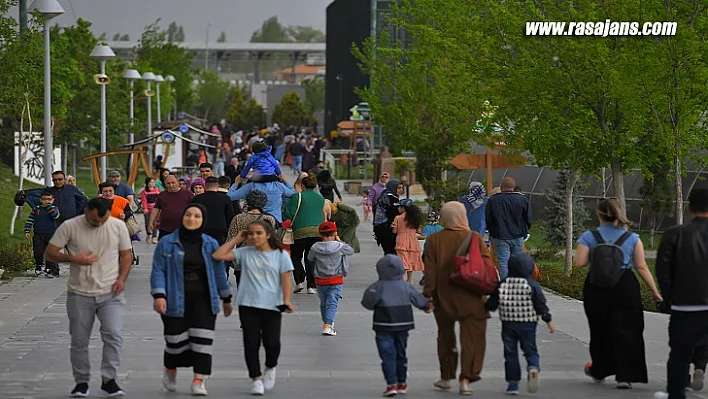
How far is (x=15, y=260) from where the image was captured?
68.2 feet

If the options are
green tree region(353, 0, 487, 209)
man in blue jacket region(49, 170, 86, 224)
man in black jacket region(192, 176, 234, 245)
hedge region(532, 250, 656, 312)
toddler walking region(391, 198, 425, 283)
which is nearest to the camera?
man in black jacket region(192, 176, 234, 245)

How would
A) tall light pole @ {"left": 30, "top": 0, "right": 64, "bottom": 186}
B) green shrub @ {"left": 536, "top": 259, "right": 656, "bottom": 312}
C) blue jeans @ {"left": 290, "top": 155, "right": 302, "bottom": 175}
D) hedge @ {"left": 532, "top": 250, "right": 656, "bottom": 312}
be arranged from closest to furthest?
hedge @ {"left": 532, "top": 250, "right": 656, "bottom": 312} < green shrub @ {"left": 536, "top": 259, "right": 656, "bottom": 312} < tall light pole @ {"left": 30, "top": 0, "right": 64, "bottom": 186} < blue jeans @ {"left": 290, "top": 155, "right": 302, "bottom": 175}

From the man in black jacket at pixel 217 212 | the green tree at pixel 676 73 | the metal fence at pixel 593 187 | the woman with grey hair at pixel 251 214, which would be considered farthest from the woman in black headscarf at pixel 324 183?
the metal fence at pixel 593 187

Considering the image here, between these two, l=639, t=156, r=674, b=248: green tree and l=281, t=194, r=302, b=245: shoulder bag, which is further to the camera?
l=639, t=156, r=674, b=248: green tree

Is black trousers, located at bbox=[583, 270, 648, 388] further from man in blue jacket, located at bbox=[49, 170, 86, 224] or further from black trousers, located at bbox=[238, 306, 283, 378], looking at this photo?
man in blue jacket, located at bbox=[49, 170, 86, 224]

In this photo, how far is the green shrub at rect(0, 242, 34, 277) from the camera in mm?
20578

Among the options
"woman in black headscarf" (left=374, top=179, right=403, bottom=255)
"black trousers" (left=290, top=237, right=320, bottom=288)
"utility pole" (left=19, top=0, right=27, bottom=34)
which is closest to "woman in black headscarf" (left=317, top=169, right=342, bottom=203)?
"woman in black headscarf" (left=374, top=179, right=403, bottom=255)

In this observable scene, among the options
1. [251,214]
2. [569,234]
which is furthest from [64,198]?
[569,234]

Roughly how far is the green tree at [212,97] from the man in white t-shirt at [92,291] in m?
149

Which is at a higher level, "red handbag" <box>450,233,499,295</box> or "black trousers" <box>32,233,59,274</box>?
"red handbag" <box>450,233,499,295</box>

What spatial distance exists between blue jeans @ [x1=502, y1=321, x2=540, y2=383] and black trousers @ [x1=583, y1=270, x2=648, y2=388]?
65cm

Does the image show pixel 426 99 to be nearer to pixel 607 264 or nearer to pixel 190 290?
pixel 607 264

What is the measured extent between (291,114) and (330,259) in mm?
110399

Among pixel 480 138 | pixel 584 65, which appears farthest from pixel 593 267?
pixel 480 138
